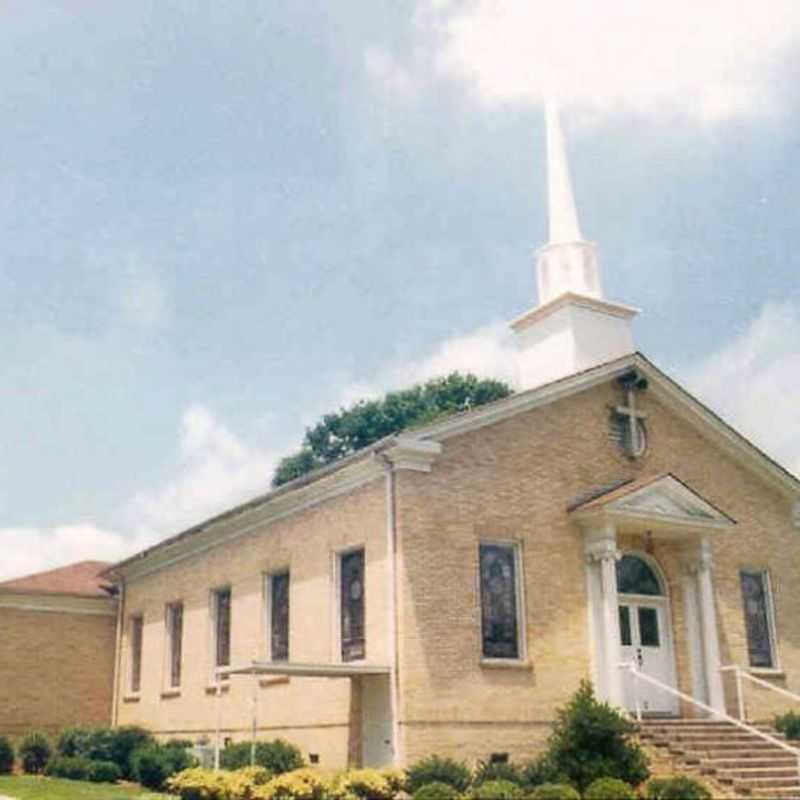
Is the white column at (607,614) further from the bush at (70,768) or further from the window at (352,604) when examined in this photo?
the bush at (70,768)

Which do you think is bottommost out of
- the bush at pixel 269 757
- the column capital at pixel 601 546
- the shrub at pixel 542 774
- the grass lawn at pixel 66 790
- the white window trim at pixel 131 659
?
the grass lawn at pixel 66 790

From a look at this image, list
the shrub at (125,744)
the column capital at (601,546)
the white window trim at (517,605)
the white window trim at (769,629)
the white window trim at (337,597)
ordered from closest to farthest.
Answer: the white window trim at (517,605)
the column capital at (601,546)
the white window trim at (337,597)
the white window trim at (769,629)
the shrub at (125,744)

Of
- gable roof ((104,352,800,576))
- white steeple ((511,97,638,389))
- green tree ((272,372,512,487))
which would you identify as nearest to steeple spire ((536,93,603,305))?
white steeple ((511,97,638,389))

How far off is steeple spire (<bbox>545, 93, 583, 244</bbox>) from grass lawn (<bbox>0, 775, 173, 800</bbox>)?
17.6 m

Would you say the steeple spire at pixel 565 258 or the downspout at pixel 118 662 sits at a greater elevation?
the steeple spire at pixel 565 258

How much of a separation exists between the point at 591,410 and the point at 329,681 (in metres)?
7.77

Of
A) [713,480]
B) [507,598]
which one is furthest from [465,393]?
[507,598]

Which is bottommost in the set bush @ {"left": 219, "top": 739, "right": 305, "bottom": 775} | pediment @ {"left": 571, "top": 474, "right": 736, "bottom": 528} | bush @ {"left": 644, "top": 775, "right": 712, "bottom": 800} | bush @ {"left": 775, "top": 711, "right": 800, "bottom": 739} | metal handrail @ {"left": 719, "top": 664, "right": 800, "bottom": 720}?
bush @ {"left": 644, "top": 775, "right": 712, "bottom": 800}

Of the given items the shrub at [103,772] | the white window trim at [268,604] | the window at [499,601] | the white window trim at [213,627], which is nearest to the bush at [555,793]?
the window at [499,601]

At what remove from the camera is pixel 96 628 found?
3397 cm

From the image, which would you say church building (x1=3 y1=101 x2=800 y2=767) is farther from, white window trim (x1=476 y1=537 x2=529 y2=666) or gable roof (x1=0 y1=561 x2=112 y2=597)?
gable roof (x1=0 y1=561 x2=112 y2=597)

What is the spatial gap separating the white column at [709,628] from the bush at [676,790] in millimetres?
6044

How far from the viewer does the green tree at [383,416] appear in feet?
174

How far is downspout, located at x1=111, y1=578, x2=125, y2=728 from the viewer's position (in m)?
32.4
